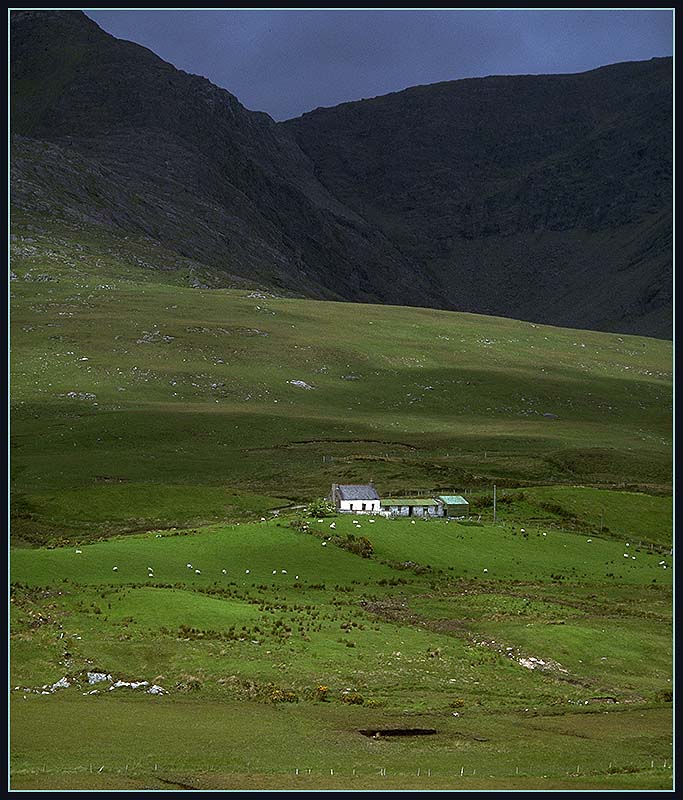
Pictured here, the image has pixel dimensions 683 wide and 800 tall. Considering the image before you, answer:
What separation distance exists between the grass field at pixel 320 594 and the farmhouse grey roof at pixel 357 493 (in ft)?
16.3

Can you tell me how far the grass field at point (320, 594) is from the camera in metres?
31.6

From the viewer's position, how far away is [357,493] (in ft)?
279

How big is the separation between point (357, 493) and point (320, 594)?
2712 cm

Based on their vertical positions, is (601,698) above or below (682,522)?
below

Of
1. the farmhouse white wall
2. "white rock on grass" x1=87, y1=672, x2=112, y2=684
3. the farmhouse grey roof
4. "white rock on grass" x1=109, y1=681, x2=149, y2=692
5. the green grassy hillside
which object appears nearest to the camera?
"white rock on grass" x1=109, y1=681, x2=149, y2=692

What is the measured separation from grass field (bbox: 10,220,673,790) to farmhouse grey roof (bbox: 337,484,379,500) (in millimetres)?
4980

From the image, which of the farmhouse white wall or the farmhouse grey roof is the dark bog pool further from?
the farmhouse grey roof

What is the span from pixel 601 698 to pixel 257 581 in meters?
23.3

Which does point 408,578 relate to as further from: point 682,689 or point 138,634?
point 682,689

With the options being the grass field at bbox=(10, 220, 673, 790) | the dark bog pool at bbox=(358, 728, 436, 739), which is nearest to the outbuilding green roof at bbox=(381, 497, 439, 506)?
the grass field at bbox=(10, 220, 673, 790)

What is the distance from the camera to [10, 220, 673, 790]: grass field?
31.6 m

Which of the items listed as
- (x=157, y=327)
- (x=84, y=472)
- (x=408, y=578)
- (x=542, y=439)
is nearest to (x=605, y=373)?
(x=542, y=439)

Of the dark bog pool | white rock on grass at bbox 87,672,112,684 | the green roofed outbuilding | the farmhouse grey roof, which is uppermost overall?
the farmhouse grey roof

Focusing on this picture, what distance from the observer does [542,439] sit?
438ft
